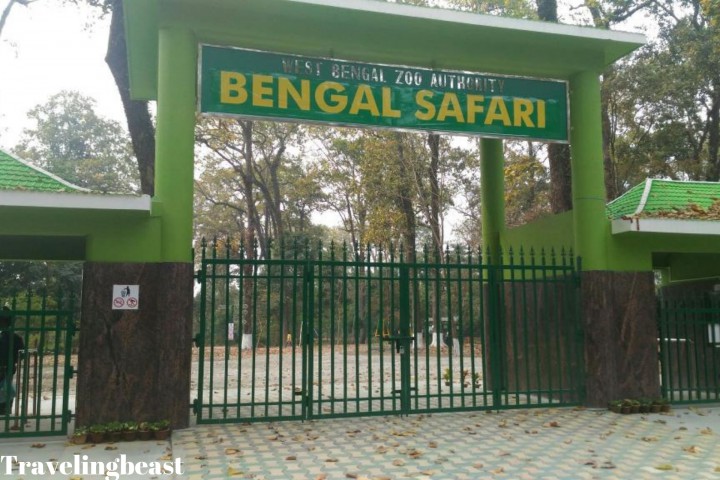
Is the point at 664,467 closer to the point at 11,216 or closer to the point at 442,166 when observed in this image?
the point at 11,216

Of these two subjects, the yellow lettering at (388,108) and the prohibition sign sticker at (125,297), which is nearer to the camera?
the prohibition sign sticker at (125,297)

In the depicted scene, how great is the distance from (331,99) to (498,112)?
8.12 ft

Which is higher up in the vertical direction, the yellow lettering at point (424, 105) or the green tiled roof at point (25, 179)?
the yellow lettering at point (424, 105)

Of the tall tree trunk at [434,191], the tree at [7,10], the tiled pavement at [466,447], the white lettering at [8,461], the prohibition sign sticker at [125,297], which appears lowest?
the tiled pavement at [466,447]

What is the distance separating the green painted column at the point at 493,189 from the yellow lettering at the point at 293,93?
392 centimetres

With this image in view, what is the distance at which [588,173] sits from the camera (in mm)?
9070

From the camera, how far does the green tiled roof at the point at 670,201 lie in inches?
354

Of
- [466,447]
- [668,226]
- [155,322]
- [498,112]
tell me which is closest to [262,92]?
[155,322]

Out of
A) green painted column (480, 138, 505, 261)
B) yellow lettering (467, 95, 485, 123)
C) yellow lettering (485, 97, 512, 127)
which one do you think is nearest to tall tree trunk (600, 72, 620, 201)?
green painted column (480, 138, 505, 261)

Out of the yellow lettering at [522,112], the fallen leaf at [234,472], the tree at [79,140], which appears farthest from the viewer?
the tree at [79,140]

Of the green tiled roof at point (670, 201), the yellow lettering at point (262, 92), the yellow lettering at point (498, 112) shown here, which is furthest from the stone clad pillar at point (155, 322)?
the green tiled roof at point (670, 201)

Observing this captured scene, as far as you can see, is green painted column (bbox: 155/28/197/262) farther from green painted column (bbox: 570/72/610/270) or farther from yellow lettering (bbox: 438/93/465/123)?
green painted column (bbox: 570/72/610/270)

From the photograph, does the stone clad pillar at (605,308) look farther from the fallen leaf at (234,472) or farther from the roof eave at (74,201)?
the roof eave at (74,201)

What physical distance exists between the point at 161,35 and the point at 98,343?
388cm
